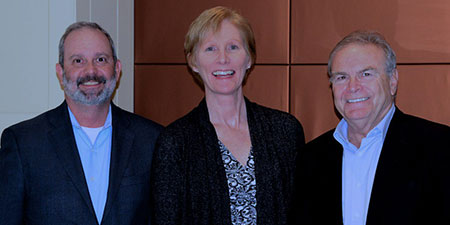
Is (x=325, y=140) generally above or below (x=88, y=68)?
below

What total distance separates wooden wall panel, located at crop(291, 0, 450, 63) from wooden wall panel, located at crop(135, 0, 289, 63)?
0.09m

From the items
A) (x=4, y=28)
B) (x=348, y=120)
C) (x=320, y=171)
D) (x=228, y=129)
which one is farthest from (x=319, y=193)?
(x=4, y=28)

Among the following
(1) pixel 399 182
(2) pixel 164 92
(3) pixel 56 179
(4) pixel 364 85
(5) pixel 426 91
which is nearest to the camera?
(1) pixel 399 182

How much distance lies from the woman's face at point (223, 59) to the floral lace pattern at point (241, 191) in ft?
1.22

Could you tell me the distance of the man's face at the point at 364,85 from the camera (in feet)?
7.00

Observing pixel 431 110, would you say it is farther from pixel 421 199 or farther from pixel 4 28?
pixel 4 28

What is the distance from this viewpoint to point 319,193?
2234mm

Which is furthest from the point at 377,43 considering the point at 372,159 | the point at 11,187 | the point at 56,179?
the point at 11,187

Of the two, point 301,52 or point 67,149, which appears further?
point 301,52

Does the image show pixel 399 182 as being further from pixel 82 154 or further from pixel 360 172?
pixel 82 154

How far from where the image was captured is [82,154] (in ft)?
7.80

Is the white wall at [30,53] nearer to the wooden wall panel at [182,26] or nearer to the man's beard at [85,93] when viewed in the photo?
the wooden wall panel at [182,26]

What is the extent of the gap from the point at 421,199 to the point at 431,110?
92 cm

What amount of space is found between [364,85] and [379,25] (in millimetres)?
821
